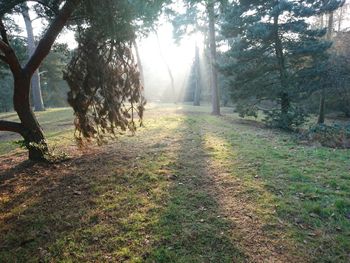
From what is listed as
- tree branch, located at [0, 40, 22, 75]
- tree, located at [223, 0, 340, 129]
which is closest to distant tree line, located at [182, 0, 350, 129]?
tree, located at [223, 0, 340, 129]

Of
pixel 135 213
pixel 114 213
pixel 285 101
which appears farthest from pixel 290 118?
pixel 114 213

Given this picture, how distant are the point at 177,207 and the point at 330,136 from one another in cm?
832

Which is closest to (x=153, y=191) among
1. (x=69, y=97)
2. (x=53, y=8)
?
(x=69, y=97)

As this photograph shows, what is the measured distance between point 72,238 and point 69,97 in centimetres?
336

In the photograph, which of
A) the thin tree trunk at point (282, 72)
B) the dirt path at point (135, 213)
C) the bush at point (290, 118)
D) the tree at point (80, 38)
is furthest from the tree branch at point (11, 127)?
the thin tree trunk at point (282, 72)

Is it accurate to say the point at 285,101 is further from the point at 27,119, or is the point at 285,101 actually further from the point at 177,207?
the point at 27,119

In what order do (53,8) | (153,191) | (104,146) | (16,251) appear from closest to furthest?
(16,251), (153,191), (53,8), (104,146)

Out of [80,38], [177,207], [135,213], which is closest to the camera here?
[135,213]

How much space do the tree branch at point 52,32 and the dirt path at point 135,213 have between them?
7.73 ft

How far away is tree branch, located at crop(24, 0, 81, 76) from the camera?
6093mm

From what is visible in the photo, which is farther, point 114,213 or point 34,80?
point 34,80

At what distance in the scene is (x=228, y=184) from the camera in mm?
5520

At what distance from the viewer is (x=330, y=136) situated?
10.6m

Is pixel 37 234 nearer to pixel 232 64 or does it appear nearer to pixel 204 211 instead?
pixel 204 211
